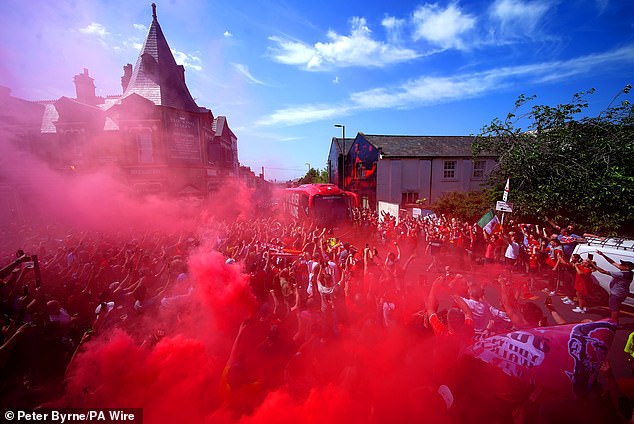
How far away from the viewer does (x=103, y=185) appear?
600 inches

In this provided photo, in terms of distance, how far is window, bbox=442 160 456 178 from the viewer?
2277 centimetres

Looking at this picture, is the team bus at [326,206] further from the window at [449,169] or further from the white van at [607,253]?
the window at [449,169]

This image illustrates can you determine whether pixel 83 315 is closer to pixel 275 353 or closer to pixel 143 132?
pixel 275 353

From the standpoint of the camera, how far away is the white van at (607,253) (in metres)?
6.04

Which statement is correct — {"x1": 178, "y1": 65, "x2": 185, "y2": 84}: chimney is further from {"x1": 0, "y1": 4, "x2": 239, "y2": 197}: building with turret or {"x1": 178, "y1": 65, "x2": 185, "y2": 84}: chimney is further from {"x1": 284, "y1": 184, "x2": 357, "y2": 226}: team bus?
{"x1": 284, "y1": 184, "x2": 357, "y2": 226}: team bus

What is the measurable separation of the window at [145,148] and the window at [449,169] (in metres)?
22.0

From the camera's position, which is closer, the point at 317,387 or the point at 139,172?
the point at 317,387

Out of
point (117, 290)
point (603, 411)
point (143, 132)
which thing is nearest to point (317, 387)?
point (603, 411)

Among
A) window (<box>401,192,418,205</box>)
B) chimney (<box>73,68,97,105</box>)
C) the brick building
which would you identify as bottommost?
window (<box>401,192,418,205</box>)

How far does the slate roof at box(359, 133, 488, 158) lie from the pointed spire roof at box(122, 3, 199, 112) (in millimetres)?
A: 15250

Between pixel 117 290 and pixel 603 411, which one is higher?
pixel 117 290

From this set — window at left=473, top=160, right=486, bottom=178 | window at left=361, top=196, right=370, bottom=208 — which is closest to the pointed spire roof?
window at left=361, top=196, right=370, bottom=208

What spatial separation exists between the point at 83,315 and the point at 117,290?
2.00 ft

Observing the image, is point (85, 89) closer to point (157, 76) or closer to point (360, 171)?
point (157, 76)
